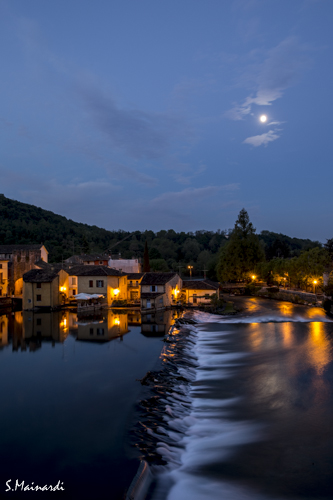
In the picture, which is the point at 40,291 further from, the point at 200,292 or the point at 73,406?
the point at 73,406

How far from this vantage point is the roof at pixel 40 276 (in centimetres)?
3812

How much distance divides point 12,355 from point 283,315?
Result: 25256 mm

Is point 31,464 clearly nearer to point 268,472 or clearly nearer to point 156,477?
point 156,477

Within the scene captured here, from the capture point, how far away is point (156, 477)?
28.1ft

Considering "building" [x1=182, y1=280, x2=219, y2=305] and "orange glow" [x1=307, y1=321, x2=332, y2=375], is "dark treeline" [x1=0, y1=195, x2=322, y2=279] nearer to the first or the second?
"building" [x1=182, y1=280, x2=219, y2=305]

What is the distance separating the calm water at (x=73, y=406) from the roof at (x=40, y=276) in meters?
11.7

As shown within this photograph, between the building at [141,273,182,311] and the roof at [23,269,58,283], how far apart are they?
1141cm

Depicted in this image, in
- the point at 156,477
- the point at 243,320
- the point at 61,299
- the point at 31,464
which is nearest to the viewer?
the point at 156,477

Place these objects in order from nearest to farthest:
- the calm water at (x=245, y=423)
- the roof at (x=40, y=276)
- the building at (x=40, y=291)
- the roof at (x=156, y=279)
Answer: the calm water at (x=245, y=423) < the roof at (x=156, y=279) < the roof at (x=40, y=276) < the building at (x=40, y=291)

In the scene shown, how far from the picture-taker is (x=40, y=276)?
3878cm

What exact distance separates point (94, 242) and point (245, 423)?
9436cm

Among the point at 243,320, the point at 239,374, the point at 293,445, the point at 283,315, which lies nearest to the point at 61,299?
the point at 243,320

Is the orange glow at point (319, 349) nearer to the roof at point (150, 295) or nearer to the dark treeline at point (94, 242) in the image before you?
the roof at point (150, 295)
